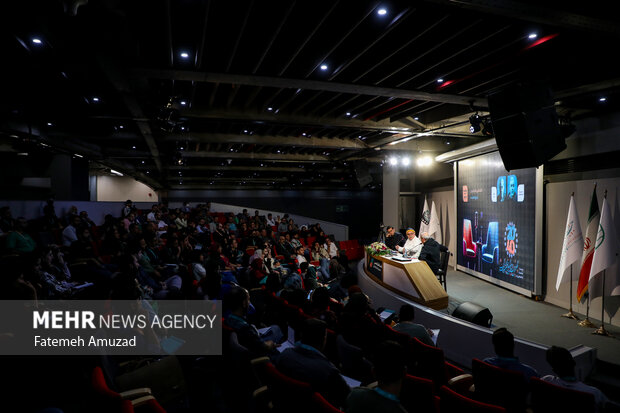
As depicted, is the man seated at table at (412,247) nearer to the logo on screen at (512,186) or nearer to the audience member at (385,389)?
the logo on screen at (512,186)

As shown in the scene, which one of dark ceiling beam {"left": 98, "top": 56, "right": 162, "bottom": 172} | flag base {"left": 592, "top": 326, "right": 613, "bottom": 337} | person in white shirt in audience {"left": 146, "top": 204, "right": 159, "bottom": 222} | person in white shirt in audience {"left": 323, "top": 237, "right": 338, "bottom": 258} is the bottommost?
flag base {"left": 592, "top": 326, "right": 613, "bottom": 337}

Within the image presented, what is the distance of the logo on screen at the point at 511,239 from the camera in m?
7.43

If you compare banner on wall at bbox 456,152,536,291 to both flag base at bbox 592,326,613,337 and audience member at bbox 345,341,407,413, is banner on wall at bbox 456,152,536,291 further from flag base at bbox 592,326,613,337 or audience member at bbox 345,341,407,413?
audience member at bbox 345,341,407,413

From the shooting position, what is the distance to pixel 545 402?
2170 mm

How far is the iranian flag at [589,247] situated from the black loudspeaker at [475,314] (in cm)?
213

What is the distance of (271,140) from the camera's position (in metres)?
9.86

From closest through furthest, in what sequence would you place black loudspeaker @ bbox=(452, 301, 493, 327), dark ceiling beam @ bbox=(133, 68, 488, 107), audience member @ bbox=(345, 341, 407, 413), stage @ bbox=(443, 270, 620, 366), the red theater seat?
audience member @ bbox=(345, 341, 407, 413) < the red theater seat < black loudspeaker @ bbox=(452, 301, 493, 327) < stage @ bbox=(443, 270, 620, 366) < dark ceiling beam @ bbox=(133, 68, 488, 107)

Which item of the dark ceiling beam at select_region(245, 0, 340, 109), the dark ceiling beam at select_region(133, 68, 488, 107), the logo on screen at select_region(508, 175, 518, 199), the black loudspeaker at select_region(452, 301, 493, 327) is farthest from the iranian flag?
the dark ceiling beam at select_region(245, 0, 340, 109)

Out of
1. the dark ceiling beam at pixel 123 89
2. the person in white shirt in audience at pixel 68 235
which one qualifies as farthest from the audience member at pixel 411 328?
the person in white shirt in audience at pixel 68 235

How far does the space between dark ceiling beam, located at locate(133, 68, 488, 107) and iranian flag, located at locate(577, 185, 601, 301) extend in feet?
8.40

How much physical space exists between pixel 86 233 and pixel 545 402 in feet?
26.7

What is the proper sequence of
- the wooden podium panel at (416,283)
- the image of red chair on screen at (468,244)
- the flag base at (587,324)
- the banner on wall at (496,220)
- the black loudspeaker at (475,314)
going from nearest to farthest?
the black loudspeaker at (475,314), the flag base at (587,324), the wooden podium panel at (416,283), the banner on wall at (496,220), the image of red chair on screen at (468,244)

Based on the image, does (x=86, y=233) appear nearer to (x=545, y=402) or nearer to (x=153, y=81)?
(x=153, y=81)

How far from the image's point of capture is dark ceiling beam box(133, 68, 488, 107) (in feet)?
15.4
